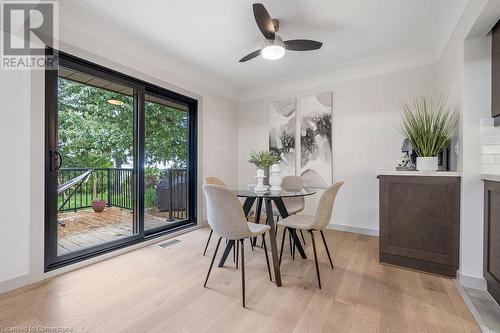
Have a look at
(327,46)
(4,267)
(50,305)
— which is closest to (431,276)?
(327,46)

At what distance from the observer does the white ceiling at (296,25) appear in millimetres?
2100

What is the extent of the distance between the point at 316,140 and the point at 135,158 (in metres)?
2.81

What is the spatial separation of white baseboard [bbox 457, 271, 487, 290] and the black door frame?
3310mm

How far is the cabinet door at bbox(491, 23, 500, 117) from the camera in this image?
1.70 m

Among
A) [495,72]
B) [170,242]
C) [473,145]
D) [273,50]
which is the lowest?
[170,242]

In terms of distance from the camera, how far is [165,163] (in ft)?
11.3

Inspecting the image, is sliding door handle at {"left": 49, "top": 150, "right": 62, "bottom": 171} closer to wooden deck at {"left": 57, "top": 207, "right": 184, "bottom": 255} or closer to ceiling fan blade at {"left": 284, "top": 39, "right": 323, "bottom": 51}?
wooden deck at {"left": 57, "top": 207, "right": 184, "bottom": 255}

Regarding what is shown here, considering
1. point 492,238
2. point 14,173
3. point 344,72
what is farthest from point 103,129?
point 492,238

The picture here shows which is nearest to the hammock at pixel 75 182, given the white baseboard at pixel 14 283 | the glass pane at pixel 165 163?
the glass pane at pixel 165 163

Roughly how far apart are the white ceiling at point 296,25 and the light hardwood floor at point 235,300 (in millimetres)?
2509

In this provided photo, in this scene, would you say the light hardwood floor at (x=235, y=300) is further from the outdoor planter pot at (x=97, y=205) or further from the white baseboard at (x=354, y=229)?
the outdoor planter pot at (x=97, y=205)

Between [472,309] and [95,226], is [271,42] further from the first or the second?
[95,226]

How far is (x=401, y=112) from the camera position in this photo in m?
3.11

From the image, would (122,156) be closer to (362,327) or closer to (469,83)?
(362,327)
